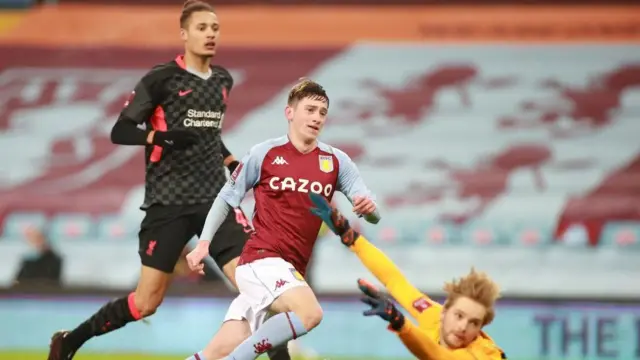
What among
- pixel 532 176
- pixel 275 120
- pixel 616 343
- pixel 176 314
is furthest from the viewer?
pixel 275 120

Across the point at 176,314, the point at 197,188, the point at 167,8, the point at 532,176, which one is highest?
the point at 167,8

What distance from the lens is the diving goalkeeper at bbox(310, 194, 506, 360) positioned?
15.6 ft

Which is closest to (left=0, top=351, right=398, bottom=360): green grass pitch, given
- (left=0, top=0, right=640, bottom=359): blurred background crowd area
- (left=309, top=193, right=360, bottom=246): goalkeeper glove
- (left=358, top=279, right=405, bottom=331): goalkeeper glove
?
(left=0, top=0, right=640, bottom=359): blurred background crowd area

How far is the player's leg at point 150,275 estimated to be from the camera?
6.32m

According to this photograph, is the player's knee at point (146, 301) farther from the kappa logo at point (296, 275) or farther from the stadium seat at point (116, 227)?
the stadium seat at point (116, 227)

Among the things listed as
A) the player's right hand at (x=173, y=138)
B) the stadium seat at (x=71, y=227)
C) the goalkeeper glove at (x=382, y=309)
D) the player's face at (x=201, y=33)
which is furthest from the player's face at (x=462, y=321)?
the stadium seat at (x=71, y=227)

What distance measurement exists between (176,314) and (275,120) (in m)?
5.03

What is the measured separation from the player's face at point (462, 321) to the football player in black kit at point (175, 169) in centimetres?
159

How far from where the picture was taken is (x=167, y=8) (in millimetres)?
14984

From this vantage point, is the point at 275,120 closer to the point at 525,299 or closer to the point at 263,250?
the point at 525,299

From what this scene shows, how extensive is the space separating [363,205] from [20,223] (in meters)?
8.62

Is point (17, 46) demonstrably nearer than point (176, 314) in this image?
No

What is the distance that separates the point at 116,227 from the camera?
13.0 metres

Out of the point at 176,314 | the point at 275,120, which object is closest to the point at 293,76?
the point at 275,120
